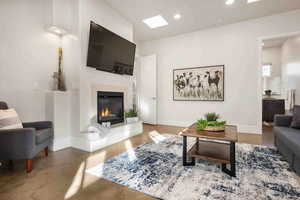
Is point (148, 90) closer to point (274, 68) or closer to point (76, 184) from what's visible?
point (76, 184)

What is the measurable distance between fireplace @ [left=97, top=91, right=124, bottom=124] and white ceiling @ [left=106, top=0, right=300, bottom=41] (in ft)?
7.08

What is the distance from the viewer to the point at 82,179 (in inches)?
71.4

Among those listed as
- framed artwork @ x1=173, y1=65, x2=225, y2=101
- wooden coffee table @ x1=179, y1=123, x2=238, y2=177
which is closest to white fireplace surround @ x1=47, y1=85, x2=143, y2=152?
wooden coffee table @ x1=179, y1=123, x2=238, y2=177

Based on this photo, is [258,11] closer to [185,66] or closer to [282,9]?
[282,9]

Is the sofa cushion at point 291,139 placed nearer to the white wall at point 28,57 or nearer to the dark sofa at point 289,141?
the dark sofa at point 289,141

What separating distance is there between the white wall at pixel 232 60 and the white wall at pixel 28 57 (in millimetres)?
3374

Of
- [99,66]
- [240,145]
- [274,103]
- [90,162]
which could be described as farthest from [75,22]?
[274,103]

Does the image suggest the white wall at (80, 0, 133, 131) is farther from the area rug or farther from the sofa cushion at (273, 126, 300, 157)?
the sofa cushion at (273, 126, 300, 157)

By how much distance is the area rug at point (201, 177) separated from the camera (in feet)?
4.98

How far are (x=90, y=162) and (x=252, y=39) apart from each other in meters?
5.03

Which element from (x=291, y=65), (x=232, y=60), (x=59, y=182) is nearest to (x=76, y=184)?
(x=59, y=182)

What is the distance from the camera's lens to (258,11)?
3746 millimetres

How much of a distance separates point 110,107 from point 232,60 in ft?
12.4

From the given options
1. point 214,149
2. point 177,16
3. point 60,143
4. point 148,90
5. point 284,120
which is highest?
point 177,16
